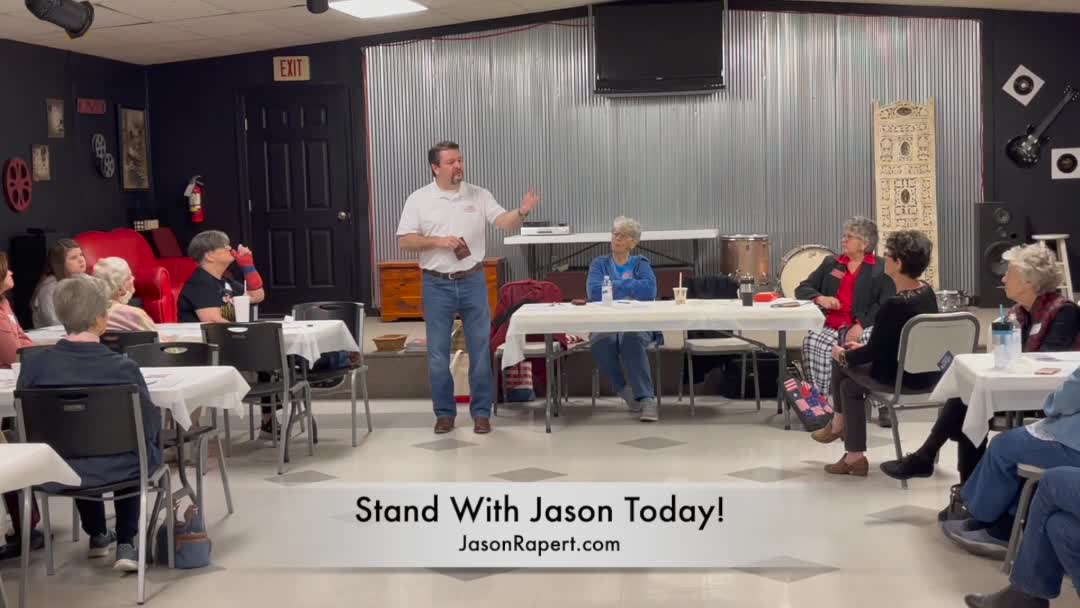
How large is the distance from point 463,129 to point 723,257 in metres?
2.74

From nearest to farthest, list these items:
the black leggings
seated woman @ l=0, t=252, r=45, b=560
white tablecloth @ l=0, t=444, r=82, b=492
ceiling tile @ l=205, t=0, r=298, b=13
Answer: white tablecloth @ l=0, t=444, r=82, b=492, seated woman @ l=0, t=252, r=45, b=560, the black leggings, ceiling tile @ l=205, t=0, r=298, b=13

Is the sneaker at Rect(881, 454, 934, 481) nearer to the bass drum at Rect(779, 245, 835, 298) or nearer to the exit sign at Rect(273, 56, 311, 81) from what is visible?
the bass drum at Rect(779, 245, 835, 298)

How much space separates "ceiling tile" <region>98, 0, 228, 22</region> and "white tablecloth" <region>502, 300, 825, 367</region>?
4.15 metres

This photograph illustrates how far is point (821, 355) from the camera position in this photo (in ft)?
21.7

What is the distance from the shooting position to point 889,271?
217 inches

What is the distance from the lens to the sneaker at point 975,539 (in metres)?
4.15

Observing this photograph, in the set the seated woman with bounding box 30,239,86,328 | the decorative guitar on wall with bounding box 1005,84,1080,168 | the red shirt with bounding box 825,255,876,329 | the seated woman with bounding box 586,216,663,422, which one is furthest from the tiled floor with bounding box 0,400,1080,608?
the decorative guitar on wall with bounding box 1005,84,1080,168

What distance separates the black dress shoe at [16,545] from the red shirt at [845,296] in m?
4.00

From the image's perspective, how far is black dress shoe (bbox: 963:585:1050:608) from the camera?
3379mm

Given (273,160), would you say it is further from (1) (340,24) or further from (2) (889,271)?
(2) (889,271)

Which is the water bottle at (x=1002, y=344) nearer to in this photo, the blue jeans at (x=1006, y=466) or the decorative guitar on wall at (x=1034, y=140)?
the blue jeans at (x=1006, y=466)

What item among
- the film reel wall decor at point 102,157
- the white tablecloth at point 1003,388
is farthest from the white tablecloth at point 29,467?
the film reel wall decor at point 102,157

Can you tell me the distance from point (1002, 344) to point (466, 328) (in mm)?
3202

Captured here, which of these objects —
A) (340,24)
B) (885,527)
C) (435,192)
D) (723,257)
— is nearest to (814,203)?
(723,257)
